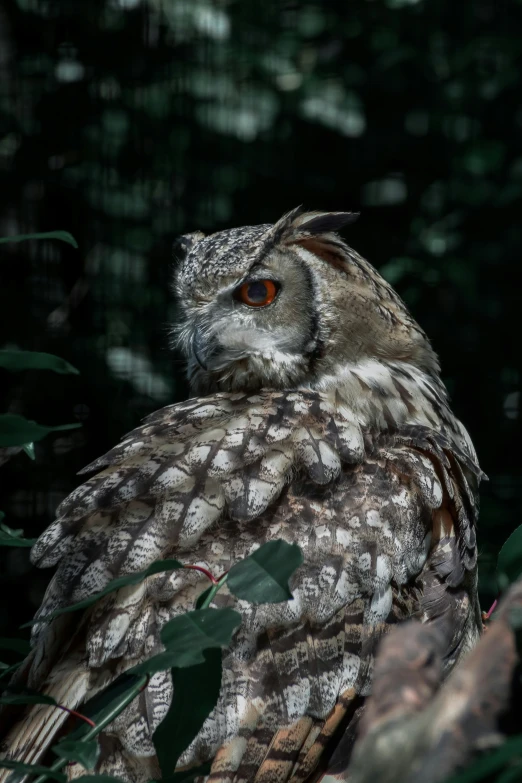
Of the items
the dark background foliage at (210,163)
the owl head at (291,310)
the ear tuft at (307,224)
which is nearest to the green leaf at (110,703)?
the owl head at (291,310)

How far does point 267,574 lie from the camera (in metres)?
0.56

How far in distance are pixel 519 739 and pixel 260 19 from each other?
110 inches

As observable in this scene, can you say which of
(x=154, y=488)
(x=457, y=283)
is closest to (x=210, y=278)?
(x=154, y=488)

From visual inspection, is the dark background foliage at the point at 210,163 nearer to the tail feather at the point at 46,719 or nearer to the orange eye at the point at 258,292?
the orange eye at the point at 258,292

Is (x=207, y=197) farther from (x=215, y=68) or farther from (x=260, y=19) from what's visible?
A: (x=260, y=19)

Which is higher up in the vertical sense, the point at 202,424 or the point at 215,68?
the point at 215,68

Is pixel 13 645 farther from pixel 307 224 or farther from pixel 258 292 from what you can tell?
pixel 307 224

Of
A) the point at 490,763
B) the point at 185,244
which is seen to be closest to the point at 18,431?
the point at 490,763

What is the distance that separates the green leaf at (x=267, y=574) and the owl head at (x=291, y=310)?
1072 millimetres

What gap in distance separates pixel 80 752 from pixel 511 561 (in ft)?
1.06

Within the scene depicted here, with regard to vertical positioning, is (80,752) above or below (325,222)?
below

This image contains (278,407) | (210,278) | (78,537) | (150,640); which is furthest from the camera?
(210,278)

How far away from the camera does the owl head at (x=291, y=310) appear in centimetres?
164

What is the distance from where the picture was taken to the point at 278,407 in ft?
4.80
